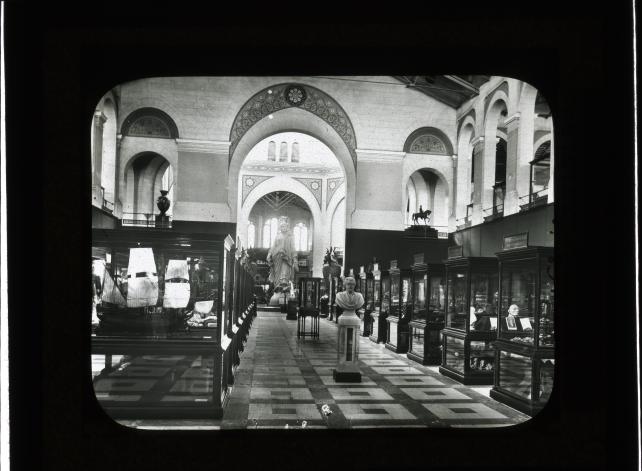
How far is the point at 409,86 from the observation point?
675 inches

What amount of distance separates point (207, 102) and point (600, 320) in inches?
600

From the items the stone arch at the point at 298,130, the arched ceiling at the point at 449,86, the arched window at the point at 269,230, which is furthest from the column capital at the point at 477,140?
the arched window at the point at 269,230

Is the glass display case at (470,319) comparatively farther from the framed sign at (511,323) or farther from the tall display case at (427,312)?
the framed sign at (511,323)

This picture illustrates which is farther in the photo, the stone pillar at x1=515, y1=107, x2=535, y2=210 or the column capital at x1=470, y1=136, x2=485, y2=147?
the column capital at x1=470, y1=136, x2=485, y2=147

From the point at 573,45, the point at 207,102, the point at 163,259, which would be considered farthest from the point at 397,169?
the point at 573,45

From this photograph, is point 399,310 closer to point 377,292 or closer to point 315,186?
point 377,292

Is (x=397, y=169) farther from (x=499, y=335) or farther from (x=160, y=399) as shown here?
(x=160, y=399)

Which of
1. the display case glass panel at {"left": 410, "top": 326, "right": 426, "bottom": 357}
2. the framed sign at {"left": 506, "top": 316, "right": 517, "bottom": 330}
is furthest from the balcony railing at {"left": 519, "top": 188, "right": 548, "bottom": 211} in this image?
the framed sign at {"left": 506, "top": 316, "right": 517, "bottom": 330}

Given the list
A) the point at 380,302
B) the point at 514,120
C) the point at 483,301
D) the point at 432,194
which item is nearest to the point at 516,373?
the point at 483,301

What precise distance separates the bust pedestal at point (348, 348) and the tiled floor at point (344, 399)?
15 centimetres

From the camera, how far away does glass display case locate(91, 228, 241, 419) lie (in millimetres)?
4750

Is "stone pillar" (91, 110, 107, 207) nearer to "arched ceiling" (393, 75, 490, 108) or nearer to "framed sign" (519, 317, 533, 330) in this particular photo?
"arched ceiling" (393, 75, 490, 108)

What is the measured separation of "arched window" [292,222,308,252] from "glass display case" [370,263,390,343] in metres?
22.5

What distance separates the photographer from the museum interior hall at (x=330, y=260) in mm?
4914
